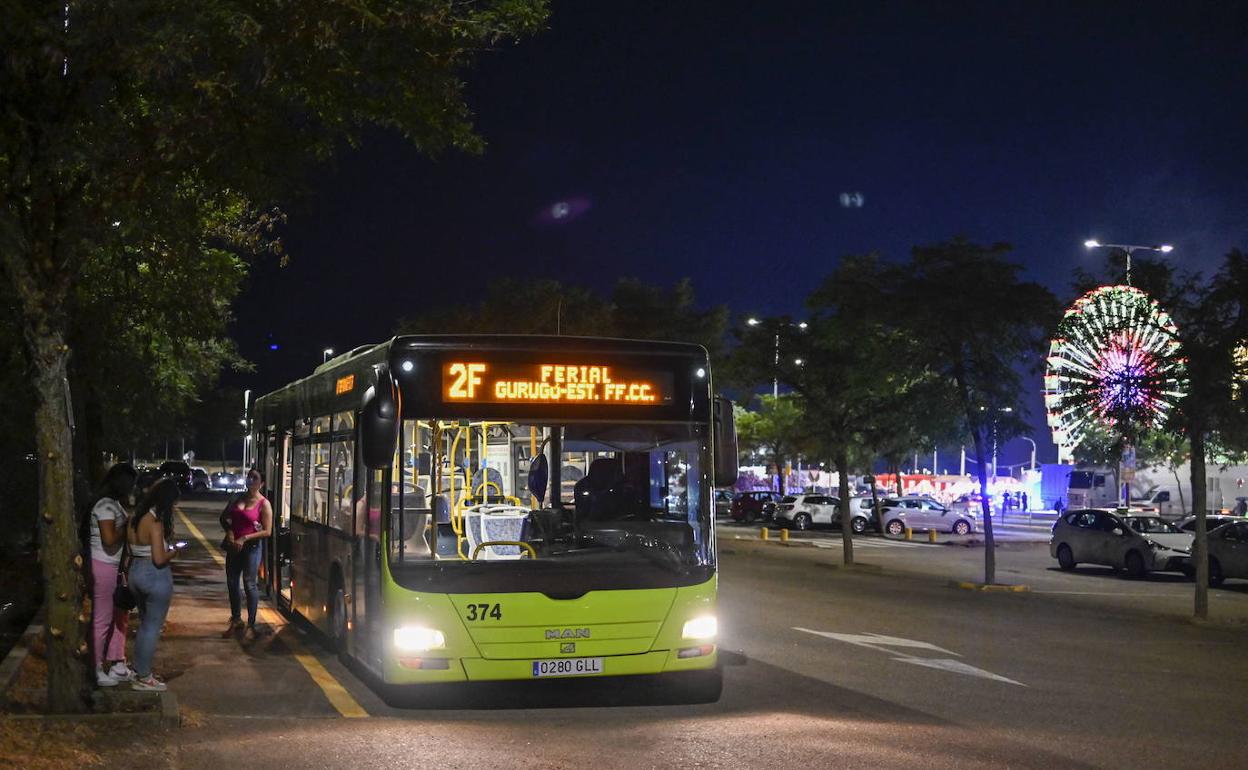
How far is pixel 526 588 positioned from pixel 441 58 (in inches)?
172

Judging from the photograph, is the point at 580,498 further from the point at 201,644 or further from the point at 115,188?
the point at 201,644

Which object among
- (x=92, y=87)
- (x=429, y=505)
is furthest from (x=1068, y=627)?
(x=92, y=87)

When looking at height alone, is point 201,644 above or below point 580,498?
below

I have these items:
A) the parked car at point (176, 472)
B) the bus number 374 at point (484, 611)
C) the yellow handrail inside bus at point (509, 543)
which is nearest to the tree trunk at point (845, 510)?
the parked car at point (176, 472)

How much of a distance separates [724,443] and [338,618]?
160 inches

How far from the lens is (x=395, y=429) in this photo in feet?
32.9

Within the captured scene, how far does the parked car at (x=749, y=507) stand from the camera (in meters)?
59.1

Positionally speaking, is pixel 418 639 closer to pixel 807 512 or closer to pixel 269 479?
pixel 269 479

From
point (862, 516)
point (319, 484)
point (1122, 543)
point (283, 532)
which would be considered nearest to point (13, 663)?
point (319, 484)

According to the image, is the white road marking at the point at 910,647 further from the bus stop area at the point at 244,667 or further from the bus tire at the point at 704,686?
the bus stop area at the point at 244,667

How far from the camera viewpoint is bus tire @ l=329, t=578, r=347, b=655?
39.9ft

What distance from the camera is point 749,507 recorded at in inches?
2336

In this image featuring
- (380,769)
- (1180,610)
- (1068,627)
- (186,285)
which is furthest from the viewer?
(1180,610)

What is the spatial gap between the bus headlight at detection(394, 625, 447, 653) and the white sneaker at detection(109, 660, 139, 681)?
201 centimetres
